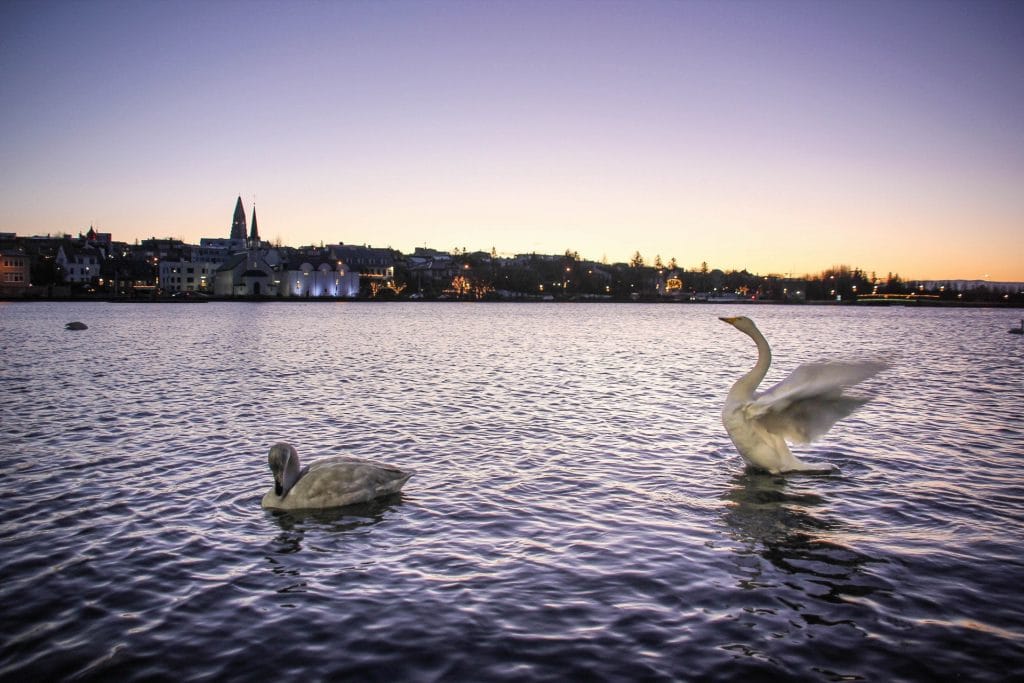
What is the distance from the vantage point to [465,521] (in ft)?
28.8

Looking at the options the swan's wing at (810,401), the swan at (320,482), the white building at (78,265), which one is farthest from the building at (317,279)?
the swan's wing at (810,401)

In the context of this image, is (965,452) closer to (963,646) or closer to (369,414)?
(963,646)

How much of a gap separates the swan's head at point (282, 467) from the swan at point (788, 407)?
6.26 metres

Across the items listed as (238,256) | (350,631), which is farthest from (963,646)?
(238,256)

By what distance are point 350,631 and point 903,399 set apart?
63.5ft

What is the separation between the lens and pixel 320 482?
914 cm

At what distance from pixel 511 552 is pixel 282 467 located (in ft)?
11.1

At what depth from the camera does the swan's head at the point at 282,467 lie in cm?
903

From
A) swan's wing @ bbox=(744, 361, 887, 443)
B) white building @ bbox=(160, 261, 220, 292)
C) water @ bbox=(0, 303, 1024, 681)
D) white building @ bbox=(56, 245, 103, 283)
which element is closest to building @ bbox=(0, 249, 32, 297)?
white building @ bbox=(56, 245, 103, 283)

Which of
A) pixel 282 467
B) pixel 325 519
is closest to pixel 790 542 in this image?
pixel 325 519

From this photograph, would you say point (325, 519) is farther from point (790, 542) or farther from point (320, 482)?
point (790, 542)

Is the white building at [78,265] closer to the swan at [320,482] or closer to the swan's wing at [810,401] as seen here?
the swan at [320,482]

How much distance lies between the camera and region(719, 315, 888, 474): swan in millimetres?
9070

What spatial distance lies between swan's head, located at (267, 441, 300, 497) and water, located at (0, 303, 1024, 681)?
404mm
